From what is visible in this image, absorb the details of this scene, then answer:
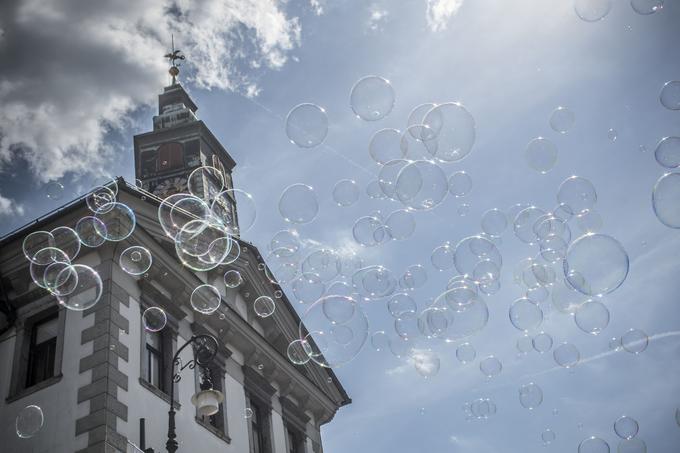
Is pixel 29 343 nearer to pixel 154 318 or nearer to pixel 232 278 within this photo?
pixel 154 318

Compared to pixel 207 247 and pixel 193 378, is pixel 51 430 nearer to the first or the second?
pixel 193 378

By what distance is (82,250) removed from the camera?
1551 centimetres

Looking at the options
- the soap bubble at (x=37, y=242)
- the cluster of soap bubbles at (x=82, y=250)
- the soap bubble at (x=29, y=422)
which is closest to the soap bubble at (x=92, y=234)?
the cluster of soap bubbles at (x=82, y=250)

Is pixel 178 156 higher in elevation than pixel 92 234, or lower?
higher

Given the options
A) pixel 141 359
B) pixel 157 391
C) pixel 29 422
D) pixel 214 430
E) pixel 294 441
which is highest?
pixel 294 441

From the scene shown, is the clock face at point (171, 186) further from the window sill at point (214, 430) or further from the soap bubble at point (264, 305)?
the window sill at point (214, 430)

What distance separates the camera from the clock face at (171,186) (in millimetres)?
43378

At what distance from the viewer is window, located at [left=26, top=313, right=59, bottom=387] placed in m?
14.4

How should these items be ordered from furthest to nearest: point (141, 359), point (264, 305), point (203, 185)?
point (203, 185) → point (264, 305) → point (141, 359)

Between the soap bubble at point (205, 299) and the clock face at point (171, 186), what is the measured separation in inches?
1075

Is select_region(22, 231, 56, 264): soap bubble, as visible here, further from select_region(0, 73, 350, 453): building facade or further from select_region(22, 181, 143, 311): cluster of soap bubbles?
select_region(0, 73, 350, 453): building facade

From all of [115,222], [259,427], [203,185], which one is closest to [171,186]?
[203,185]

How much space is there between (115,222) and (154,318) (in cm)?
235

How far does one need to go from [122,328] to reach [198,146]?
1315 inches
